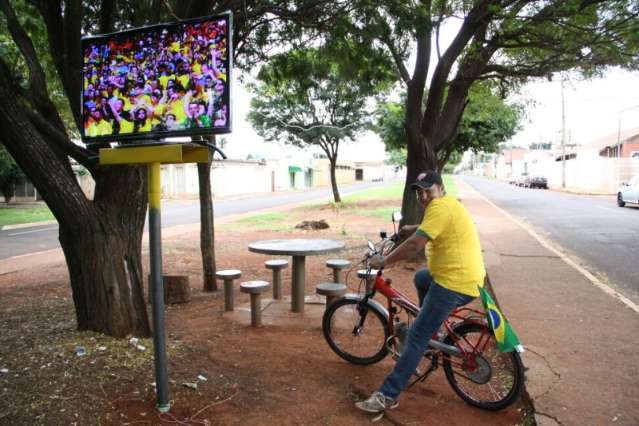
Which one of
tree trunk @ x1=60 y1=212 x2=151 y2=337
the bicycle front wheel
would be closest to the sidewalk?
the bicycle front wheel

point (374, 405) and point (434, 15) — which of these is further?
point (434, 15)

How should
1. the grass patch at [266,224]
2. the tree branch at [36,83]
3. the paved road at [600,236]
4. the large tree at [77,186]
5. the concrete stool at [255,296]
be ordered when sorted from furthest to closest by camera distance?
the grass patch at [266,224], the paved road at [600,236], the concrete stool at [255,296], the tree branch at [36,83], the large tree at [77,186]

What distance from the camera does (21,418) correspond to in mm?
3289

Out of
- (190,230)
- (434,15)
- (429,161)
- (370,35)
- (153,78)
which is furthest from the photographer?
(190,230)

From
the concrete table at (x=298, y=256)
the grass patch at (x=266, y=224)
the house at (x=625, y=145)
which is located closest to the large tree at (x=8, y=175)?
the grass patch at (x=266, y=224)

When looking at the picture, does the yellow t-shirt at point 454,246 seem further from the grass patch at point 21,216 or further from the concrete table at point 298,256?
the grass patch at point 21,216

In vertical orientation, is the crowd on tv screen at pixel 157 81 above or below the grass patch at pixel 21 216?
above

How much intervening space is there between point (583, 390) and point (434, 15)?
649 centimetres

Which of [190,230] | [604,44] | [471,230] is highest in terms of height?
[604,44]

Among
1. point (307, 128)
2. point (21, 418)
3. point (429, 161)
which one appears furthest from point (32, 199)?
point (21, 418)

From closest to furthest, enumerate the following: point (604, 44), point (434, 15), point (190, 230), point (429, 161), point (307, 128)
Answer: point (604, 44) → point (434, 15) → point (429, 161) → point (190, 230) → point (307, 128)

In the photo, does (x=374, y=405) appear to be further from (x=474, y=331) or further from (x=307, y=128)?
(x=307, y=128)

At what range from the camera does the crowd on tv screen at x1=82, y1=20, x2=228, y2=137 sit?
3.12 meters

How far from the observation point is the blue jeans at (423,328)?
11.2 ft
